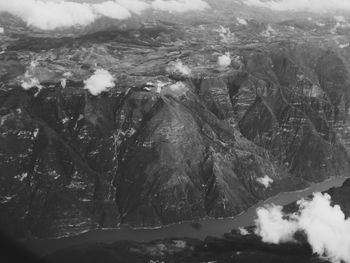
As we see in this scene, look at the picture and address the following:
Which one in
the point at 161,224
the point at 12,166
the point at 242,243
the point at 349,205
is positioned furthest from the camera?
the point at 12,166

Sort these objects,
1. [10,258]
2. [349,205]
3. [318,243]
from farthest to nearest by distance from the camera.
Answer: [349,205] → [318,243] → [10,258]

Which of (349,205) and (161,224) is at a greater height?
(349,205)

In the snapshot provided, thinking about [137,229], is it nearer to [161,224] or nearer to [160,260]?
[161,224]

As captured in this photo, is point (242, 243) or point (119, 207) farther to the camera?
point (119, 207)

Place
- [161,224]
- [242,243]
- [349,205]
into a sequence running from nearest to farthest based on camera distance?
[242,243] → [349,205] → [161,224]

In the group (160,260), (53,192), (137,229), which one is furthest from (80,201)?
(160,260)

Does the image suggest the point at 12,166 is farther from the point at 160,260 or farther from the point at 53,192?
the point at 160,260

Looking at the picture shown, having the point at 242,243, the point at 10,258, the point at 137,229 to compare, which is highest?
the point at 10,258

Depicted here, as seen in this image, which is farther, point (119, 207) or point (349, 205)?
point (119, 207)

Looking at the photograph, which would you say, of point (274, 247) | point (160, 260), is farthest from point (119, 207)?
point (274, 247)
